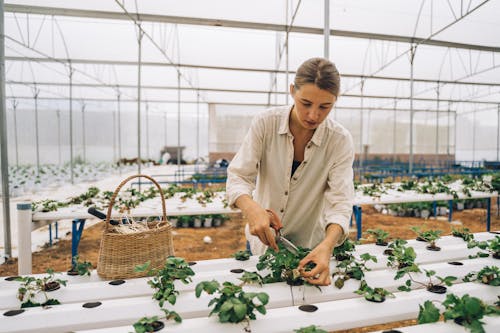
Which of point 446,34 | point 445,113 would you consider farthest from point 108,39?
point 445,113

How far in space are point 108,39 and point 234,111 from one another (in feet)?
30.5

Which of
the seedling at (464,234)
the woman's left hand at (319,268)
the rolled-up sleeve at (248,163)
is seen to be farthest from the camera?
the seedling at (464,234)

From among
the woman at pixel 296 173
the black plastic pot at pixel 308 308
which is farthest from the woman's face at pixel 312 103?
the black plastic pot at pixel 308 308

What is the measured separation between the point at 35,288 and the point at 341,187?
1178 millimetres

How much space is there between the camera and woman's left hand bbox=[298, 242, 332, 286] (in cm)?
103

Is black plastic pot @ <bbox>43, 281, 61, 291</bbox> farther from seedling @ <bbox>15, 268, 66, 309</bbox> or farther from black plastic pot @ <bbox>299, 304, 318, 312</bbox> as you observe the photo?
black plastic pot @ <bbox>299, 304, 318, 312</bbox>

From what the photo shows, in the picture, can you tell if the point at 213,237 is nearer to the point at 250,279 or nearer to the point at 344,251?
the point at 344,251

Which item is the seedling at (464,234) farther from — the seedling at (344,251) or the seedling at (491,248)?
the seedling at (344,251)

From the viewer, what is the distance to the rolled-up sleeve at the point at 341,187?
1.26m

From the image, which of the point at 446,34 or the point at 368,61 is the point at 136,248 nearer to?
the point at 446,34

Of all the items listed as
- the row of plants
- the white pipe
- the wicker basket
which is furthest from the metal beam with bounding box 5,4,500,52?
the wicker basket

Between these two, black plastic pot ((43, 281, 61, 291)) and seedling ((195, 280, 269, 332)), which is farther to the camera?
black plastic pot ((43, 281, 61, 291))

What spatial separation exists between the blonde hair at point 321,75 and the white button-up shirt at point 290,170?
0.30m

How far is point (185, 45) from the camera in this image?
8344 mm
